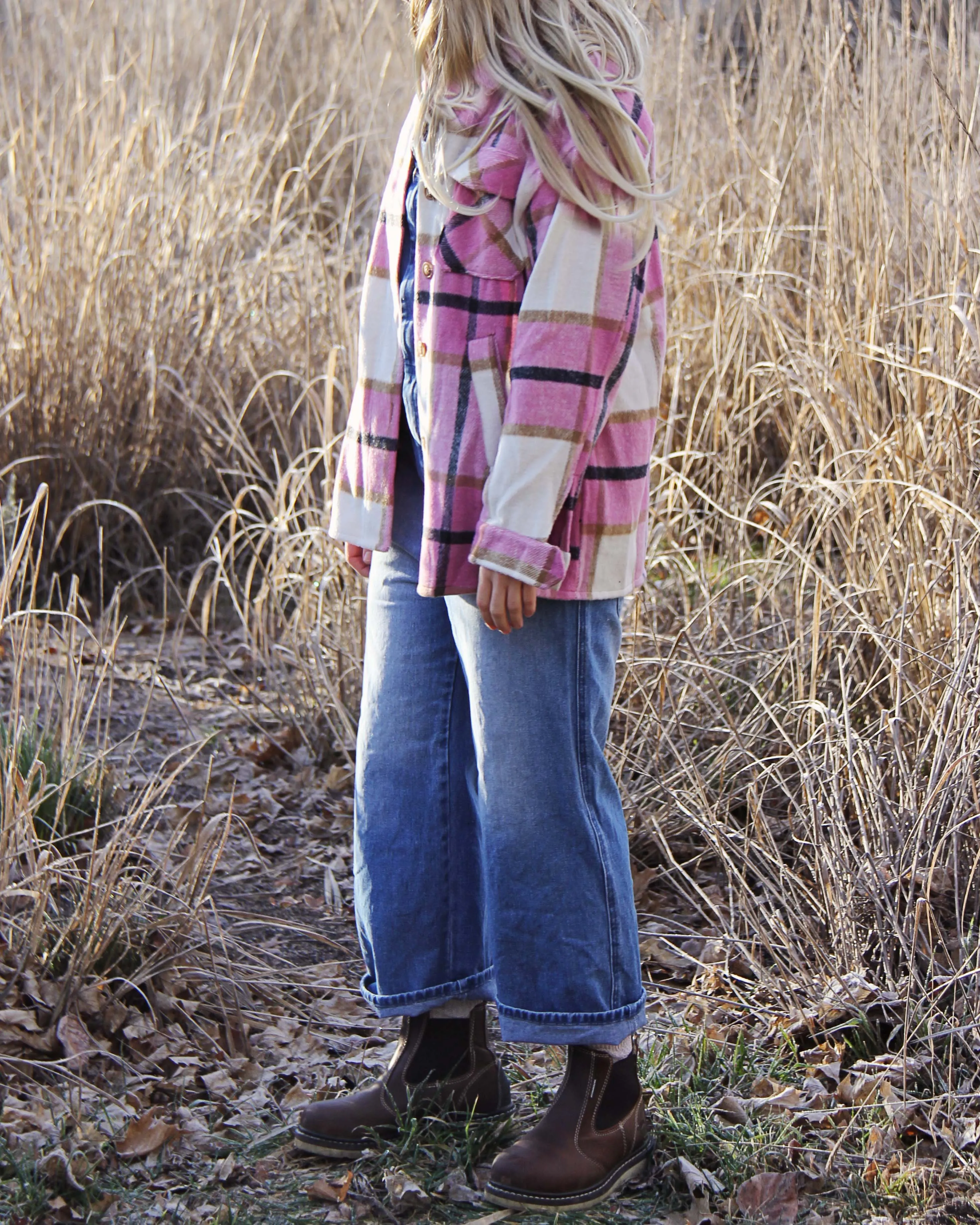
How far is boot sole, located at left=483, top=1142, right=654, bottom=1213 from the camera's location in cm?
193

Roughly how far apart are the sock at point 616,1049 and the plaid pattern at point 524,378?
0.67 m

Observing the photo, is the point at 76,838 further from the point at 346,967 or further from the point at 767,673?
the point at 767,673

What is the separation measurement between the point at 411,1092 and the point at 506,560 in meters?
0.92

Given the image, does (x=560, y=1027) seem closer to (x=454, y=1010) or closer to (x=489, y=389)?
(x=454, y=1010)

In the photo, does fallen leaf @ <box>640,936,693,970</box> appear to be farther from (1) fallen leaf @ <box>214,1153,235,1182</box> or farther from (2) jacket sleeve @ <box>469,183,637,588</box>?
(2) jacket sleeve @ <box>469,183,637,588</box>

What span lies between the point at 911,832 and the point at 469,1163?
0.97 m

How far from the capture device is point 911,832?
7.80ft

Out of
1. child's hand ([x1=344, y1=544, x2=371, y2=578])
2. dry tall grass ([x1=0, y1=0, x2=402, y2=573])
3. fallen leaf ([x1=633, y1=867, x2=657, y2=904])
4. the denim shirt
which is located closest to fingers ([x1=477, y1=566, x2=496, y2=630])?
the denim shirt

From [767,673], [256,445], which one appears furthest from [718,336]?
[256,445]

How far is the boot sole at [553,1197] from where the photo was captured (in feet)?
6.33

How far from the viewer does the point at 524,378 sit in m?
1.70

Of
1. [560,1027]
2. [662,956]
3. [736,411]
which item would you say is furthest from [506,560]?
[736,411]

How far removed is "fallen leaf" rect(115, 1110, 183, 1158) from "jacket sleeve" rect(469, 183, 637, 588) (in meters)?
1.10

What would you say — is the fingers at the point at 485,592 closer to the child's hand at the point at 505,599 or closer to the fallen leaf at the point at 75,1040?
the child's hand at the point at 505,599
